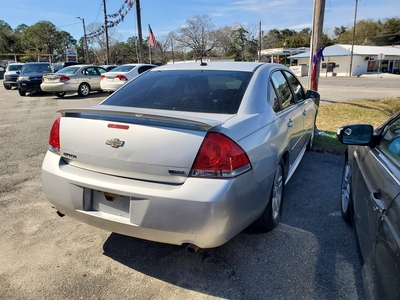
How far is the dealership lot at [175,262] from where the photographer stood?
229 centimetres

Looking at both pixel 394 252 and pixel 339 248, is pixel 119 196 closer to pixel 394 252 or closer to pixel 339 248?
pixel 394 252

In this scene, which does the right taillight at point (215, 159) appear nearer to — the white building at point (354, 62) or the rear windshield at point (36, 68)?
the rear windshield at point (36, 68)

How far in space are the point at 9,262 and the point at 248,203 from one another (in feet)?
6.89

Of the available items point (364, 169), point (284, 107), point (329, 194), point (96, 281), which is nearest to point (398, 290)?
point (364, 169)

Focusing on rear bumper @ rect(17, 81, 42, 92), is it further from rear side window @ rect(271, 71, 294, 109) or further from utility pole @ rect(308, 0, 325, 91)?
rear side window @ rect(271, 71, 294, 109)

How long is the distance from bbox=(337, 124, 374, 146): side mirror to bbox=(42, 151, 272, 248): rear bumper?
73 centimetres

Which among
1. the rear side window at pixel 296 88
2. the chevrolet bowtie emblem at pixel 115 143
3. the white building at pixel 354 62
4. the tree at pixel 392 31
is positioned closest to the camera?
the chevrolet bowtie emblem at pixel 115 143

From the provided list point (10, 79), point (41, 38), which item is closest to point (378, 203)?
point (10, 79)

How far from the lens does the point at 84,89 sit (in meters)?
15.3

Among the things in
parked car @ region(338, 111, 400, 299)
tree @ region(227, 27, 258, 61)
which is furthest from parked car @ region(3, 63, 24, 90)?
tree @ region(227, 27, 258, 61)

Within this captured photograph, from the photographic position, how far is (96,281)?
2391 millimetres

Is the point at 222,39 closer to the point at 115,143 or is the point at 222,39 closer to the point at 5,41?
the point at 5,41

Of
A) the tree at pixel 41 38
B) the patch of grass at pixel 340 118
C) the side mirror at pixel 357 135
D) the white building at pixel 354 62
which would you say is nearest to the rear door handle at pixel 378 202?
the side mirror at pixel 357 135

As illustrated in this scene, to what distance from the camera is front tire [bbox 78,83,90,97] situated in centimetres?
1507
